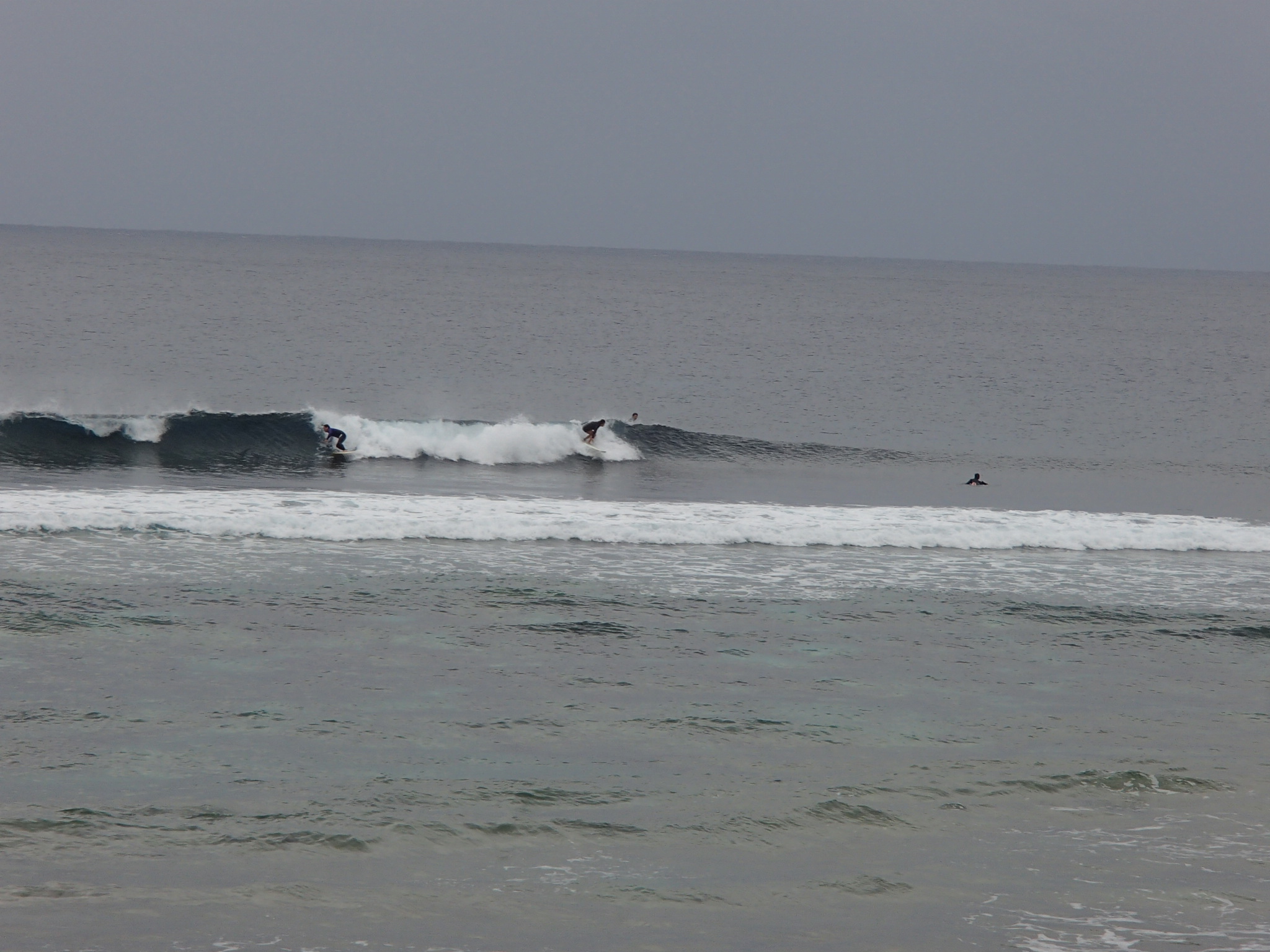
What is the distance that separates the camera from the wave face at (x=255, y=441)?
92.1 ft

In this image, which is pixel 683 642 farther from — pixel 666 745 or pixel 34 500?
pixel 34 500

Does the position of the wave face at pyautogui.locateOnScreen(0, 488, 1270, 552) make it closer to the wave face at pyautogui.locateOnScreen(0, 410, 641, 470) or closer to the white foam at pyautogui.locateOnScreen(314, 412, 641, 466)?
the wave face at pyautogui.locateOnScreen(0, 410, 641, 470)

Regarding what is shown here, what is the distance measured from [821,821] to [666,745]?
1.99 meters

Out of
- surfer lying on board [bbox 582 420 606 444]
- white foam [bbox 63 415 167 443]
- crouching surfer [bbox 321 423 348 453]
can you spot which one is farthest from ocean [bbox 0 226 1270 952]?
crouching surfer [bbox 321 423 348 453]

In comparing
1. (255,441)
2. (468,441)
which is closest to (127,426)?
(255,441)

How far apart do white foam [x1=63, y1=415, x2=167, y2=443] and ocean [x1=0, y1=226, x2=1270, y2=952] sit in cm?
9

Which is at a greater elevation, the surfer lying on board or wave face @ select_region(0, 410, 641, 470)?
the surfer lying on board

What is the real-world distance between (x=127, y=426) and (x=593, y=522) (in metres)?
14.7

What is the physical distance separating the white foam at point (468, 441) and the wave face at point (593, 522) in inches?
275

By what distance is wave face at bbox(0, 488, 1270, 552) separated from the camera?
793 inches

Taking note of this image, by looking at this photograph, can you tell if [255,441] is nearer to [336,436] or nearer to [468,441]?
[336,436]

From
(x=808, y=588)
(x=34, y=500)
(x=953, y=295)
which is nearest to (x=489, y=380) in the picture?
(x=34, y=500)

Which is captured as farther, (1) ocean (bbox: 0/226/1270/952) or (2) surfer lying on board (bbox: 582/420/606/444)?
(2) surfer lying on board (bbox: 582/420/606/444)

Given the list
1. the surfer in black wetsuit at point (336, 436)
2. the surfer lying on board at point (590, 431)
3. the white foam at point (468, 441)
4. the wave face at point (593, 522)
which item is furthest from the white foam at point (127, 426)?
the surfer lying on board at point (590, 431)
